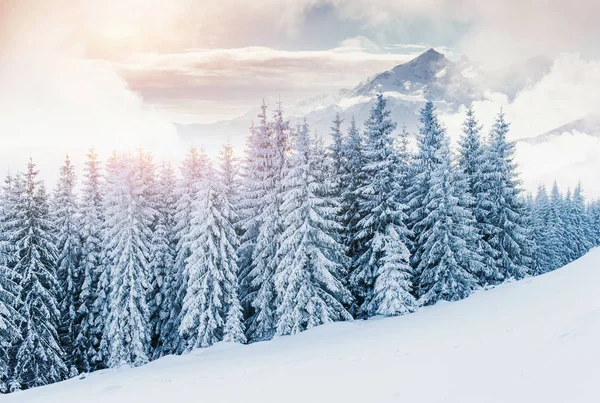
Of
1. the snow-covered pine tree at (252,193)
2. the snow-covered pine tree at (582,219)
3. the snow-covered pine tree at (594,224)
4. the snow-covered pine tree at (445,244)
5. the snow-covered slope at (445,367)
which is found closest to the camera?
the snow-covered slope at (445,367)

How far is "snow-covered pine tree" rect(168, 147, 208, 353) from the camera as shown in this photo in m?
29.4

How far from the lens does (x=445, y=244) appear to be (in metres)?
26.2

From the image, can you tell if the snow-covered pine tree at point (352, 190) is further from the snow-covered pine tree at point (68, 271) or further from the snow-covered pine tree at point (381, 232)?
the snow-covered pine tree at point (68, 271)

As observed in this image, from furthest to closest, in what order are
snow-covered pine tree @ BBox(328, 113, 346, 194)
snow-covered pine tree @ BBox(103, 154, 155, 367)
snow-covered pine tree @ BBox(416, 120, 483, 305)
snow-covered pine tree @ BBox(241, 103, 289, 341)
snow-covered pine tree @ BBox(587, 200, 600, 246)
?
snow-covered pine tree @ BBox(587, 200, 600, 246) < snow-covered pine tree @ BBox(328, 113, 346, 194) < snow-covered pine tree @ BBox(103, 154, 155, 367) < snow-covered pine tree @ BBox(241, 103, 289, 341) < snow-covered pine tree @ BBox(416, 120, 483, 305)

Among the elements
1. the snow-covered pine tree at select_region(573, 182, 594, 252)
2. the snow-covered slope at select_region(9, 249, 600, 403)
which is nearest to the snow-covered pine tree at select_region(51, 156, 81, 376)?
the snow-covered slope at select_region(9, 249, 600, 403)

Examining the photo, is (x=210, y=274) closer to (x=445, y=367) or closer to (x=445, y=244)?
(x=445, y=244)

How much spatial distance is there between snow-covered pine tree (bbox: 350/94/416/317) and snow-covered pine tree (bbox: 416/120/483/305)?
1.72 m

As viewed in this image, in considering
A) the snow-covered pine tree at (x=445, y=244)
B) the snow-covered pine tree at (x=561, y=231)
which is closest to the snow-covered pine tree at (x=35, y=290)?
the snow-covered pine tree at (x=445, y=244)

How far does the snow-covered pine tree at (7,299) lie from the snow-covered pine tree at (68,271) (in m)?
3.46

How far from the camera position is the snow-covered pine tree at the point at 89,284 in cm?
3067

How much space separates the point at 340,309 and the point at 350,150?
35.5ft

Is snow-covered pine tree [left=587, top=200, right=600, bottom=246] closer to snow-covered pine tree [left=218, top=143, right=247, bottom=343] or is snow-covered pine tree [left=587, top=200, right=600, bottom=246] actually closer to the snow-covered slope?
snow-covered pine tree [left=218, top=143, right=247, bottom=343]

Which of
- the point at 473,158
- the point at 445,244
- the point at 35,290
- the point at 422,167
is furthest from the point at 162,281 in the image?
the point at 473,158

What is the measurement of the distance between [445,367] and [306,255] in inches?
610
